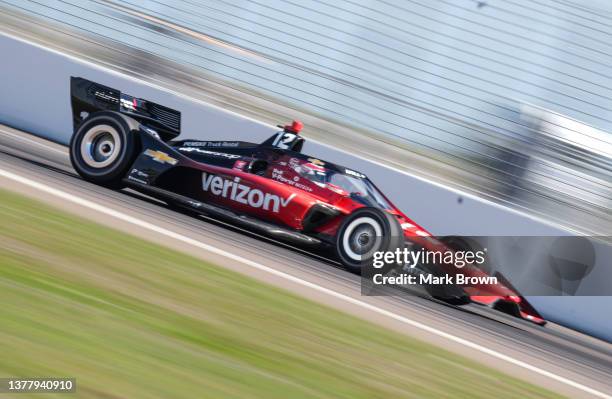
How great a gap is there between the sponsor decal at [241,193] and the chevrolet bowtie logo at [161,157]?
333 millimetres

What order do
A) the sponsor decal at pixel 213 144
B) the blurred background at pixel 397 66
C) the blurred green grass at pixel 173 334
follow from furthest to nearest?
the blurred background at pixel 397 66 < the sponsor decal at pixel 213 144 < the blurred green grass at pixel 173 334

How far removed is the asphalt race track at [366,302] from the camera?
21.6 ft

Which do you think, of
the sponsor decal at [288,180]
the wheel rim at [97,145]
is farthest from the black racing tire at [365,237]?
the wheel rim at [97,145]

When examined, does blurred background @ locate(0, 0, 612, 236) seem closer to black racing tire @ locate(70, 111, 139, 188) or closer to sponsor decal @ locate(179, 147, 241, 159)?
sponsor decal @ locate(179, 147, 241, 159)

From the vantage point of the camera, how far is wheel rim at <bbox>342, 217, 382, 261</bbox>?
27.3 feet

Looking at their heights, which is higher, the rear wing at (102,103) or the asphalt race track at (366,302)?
the rear wing at (102,103)

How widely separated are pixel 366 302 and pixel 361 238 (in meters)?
1.44

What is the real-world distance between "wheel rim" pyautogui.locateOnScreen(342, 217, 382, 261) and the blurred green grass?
2.15 metres

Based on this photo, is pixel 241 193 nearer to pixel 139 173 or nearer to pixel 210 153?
pixel 210 153

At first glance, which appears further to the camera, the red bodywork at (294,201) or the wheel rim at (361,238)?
the red bodywork at (294,201)

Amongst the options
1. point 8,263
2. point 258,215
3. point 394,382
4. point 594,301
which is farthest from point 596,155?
point 8,263

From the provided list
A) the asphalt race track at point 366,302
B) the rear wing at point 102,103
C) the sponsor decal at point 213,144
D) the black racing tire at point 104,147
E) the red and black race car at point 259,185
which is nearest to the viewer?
the asphalt race track at point 366,302

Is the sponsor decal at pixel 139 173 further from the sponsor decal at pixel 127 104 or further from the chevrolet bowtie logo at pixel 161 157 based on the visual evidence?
the sponsor decal at pixel 127 104

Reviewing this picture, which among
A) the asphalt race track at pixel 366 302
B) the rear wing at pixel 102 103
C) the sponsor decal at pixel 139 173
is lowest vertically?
the asphalt race track at pixel 366 302
